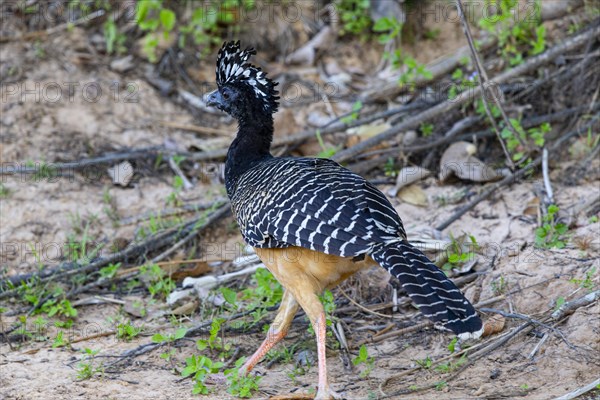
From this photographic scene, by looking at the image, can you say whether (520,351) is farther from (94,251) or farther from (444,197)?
(94,251)

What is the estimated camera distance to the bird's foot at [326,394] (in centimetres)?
487

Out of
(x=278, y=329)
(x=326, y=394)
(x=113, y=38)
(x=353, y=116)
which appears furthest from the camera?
(x=113, y=38)

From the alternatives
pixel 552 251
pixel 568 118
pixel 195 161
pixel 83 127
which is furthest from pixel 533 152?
pixel 83 127

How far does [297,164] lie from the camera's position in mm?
5969

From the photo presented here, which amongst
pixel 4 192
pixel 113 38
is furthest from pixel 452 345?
pixel 113 38

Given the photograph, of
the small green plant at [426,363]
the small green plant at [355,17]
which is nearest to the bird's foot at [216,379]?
the small green plant at [426,363]

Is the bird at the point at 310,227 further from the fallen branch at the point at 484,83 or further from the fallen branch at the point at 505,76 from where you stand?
the fallen branch at the point at 484,83

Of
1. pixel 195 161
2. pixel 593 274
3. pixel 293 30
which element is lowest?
pixel 593 274

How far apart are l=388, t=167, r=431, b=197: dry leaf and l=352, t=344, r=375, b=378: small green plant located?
8.74ft

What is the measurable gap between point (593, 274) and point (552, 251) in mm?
620

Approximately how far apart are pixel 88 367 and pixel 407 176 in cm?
403

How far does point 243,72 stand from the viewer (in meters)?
6.51

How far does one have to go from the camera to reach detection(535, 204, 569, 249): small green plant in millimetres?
6485

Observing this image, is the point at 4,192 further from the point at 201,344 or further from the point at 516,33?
the point at 516,33
